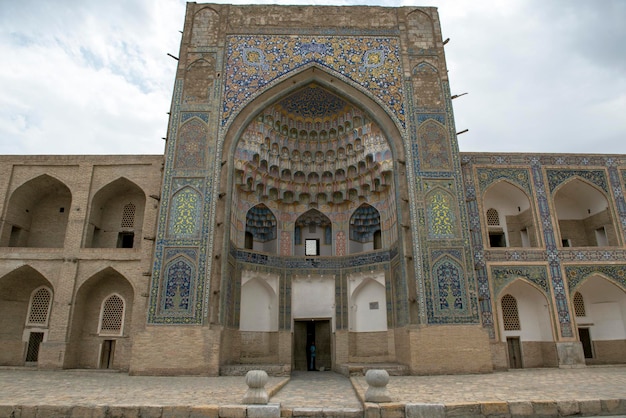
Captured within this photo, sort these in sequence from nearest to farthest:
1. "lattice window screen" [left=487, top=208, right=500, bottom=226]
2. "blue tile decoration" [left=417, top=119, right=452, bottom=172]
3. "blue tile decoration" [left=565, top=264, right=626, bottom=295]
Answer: "blue tile decoration" [left=417, top=119, right=452, bottom=172] → "blue tile decoration" [left=565, top=264, right=626, bottom=295] → "lattice window screen" [left=487, top=208, right=500, bottom=226]

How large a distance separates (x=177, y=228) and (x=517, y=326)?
34.0 feet

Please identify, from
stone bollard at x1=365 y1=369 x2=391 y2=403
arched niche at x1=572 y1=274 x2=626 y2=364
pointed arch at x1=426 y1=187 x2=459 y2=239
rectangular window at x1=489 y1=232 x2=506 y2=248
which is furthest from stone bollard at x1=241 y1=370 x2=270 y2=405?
rectangular window at x1=489 y1=232 x2=506 y2=248

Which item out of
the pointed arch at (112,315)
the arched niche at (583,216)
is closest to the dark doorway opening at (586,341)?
the arched niche at (583,216)

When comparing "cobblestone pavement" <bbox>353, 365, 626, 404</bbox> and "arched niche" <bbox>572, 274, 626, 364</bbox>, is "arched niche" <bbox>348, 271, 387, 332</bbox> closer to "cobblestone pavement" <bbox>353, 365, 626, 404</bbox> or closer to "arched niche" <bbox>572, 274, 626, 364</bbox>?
"cobblestone pavement" <bbox>353, 365, 626, 404</bbox>

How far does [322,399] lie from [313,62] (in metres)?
10.1

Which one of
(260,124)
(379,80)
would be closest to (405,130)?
(379,80)

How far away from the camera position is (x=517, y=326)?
13.2m

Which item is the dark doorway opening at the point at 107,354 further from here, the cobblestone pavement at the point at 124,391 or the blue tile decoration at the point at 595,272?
the blue tile decoration at the point at 595,272

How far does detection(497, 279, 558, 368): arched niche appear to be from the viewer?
501 inches

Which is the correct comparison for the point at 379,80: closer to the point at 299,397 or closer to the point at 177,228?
the point at 177,228

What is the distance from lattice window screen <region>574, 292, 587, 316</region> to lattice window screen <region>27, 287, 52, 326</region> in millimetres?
16377

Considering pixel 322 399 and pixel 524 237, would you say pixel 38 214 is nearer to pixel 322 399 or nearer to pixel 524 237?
pixel 322 399

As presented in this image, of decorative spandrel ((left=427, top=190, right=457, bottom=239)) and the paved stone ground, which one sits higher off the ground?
decorative spandrel ((left=427, top=190, right=457, bottom=239))

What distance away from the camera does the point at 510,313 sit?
43.8 ft
